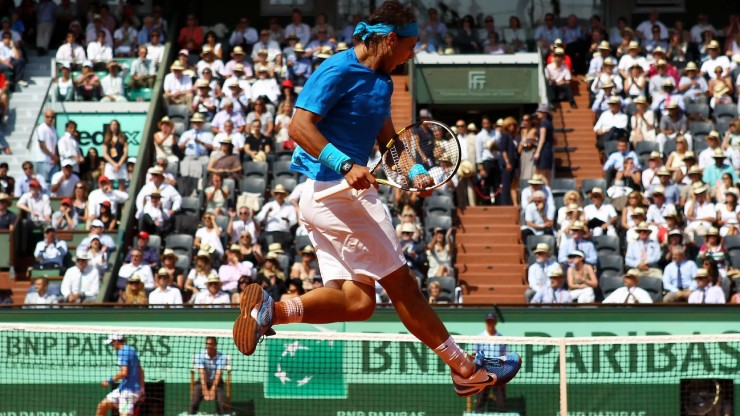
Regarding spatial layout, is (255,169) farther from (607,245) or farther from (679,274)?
(679,274)

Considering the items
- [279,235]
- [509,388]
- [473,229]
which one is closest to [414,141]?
[509,388]

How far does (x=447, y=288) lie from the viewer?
1744cm

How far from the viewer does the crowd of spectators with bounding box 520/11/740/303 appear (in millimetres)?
17188

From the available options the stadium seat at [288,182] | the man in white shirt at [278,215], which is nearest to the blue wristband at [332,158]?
the man in white shirt at [278,215]

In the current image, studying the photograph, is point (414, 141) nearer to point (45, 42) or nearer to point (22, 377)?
point (22, 377)

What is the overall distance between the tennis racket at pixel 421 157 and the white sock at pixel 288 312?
824 millimetres

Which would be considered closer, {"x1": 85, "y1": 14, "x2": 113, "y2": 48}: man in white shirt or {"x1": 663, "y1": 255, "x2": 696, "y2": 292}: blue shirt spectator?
{"x1": 663, "y1": 255, "x2": 696, "y2": 292}: blue shirt spectator

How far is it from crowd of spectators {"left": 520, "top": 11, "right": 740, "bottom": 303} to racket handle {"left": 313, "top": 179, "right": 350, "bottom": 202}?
1035 centimetres

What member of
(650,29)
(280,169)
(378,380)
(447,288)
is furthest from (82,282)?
(650,29)

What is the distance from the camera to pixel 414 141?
281 inches

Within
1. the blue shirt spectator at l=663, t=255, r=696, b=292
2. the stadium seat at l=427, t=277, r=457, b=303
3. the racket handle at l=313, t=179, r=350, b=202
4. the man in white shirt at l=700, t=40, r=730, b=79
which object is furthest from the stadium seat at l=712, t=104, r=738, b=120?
the racket handle at l=313, t=179, r=350, b=202

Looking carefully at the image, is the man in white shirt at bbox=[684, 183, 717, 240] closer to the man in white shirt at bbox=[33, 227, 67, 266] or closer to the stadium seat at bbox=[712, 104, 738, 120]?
the stadium seat at bbox=[712, 104, 738, 120]

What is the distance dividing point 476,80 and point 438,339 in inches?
678

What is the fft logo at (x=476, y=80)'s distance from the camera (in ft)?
78.8
